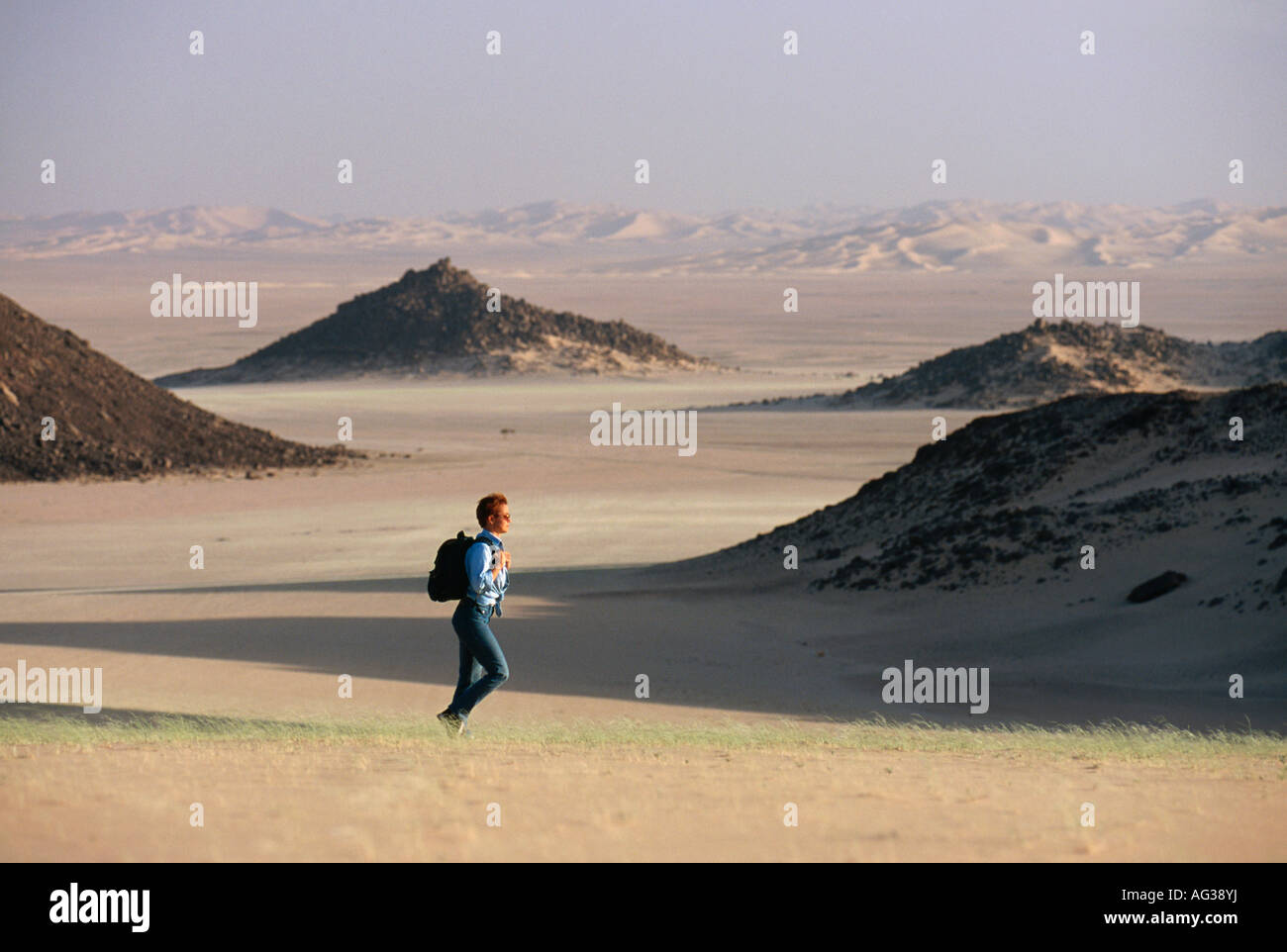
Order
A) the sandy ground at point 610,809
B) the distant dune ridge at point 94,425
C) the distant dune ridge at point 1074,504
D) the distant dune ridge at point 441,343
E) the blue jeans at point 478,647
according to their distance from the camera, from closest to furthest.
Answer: the sandy ground at point 610,809
the blue jeans at point 478,647
the distant dune ridge at point 1074,504
the distant dune ridge at point 94,425
the distant dune ridge at point 441,343

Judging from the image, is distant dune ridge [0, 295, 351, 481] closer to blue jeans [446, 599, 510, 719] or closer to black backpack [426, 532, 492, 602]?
blue jeans [446, 599, 510, 719]

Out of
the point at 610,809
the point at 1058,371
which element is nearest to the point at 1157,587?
the point at 610,809

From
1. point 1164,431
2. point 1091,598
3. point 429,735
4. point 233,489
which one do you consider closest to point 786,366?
point 233,489

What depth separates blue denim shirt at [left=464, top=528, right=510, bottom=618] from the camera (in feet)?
30.1

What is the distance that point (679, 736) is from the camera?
10492 millimetres

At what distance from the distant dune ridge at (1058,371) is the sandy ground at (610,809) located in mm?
48307

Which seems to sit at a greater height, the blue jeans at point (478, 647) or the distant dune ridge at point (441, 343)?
the distant dune ridge at point (441, 343)

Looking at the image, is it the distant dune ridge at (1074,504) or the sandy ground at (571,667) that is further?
the distant dune ridge at (1074,504)

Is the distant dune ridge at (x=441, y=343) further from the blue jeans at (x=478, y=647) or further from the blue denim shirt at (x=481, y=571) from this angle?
the blue denim shirt at (x=481, y=571)

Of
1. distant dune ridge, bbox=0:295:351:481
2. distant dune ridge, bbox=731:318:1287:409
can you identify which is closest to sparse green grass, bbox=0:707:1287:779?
distant dune ridge, bbox=0:295:351:481

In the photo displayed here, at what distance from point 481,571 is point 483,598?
212mm

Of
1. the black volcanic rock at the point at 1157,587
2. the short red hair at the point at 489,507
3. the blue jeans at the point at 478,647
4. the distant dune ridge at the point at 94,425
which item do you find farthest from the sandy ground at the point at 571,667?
the distant dune ridge at the point at 94,425

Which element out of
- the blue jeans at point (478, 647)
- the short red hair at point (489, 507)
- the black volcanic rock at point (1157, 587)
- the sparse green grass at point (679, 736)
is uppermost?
the short red hair at point (489, 507)

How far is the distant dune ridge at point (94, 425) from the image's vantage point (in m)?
37.7
